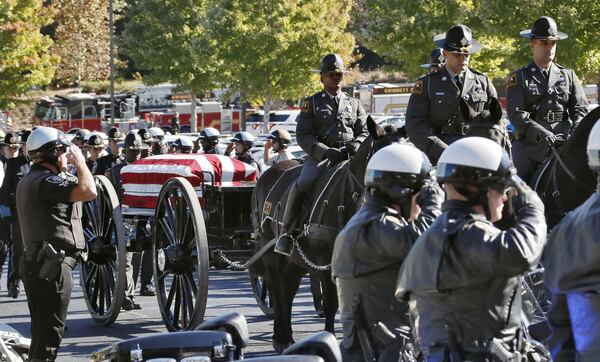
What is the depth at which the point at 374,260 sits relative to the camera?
252 inches

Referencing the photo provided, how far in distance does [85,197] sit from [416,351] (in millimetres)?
4023

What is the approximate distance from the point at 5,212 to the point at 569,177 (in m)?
8.80

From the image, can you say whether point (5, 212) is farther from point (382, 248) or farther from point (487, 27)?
point (487, 27)

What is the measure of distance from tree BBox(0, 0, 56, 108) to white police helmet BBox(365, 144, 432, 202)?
3701cm

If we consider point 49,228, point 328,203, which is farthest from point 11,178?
point 49,228

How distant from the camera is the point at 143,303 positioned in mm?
14977

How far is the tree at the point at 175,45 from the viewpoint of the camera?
51312 millimetres

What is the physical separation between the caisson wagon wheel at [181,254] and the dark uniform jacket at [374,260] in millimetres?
5091

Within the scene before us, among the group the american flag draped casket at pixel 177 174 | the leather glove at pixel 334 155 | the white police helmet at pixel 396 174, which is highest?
the white police helmet at pixel 396 174

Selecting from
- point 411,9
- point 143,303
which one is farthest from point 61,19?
point 143,303

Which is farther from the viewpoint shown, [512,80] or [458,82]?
[512,80]

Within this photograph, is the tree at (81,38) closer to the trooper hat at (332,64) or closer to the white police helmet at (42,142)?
the trooper hat at (332,64)

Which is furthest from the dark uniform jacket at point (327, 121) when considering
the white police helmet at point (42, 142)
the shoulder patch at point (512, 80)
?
A: the white police helmet at point (42, 142)

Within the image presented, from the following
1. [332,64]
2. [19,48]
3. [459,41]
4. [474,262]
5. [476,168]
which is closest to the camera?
[474,262]
